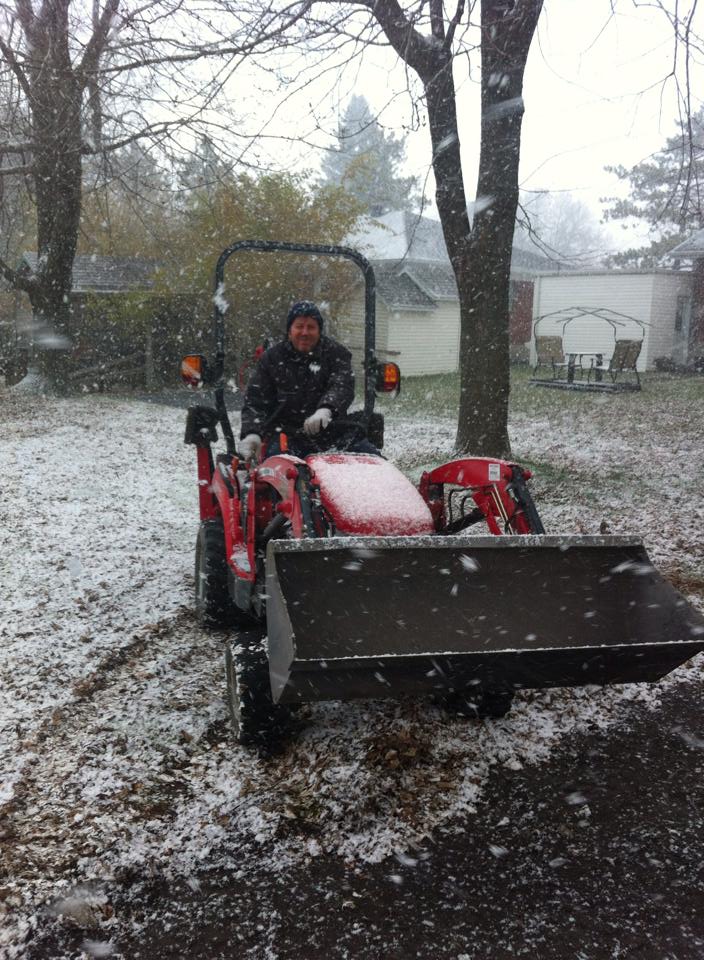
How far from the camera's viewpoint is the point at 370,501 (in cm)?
356

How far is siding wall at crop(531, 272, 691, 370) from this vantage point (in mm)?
25719

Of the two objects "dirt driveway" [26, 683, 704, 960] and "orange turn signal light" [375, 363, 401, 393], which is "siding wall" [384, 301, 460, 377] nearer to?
"orange turn signal light" [375, 363, 401, 393]

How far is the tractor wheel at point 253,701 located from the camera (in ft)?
11.1

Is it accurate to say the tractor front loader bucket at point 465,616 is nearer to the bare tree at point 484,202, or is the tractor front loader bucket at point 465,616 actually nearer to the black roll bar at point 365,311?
the black roll bar at point 365,311

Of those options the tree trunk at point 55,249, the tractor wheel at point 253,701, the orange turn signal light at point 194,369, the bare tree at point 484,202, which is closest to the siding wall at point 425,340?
the tree trunk at point 55,249

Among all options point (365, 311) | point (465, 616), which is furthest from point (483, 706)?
point (365, 311)

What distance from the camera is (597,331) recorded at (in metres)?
27.0

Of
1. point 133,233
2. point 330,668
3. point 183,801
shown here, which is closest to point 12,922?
point 183,801

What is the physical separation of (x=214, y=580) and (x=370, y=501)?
152 centimetres

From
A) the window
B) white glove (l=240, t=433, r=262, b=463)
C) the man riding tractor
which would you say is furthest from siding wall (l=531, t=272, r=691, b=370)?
white glove (l=240, t=433, r=262, b=463)

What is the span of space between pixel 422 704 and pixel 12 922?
195cm

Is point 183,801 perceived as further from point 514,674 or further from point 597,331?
point 597,331

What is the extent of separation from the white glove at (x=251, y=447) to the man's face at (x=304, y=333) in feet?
1.95

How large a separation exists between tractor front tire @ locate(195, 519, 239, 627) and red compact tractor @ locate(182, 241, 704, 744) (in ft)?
2.51
